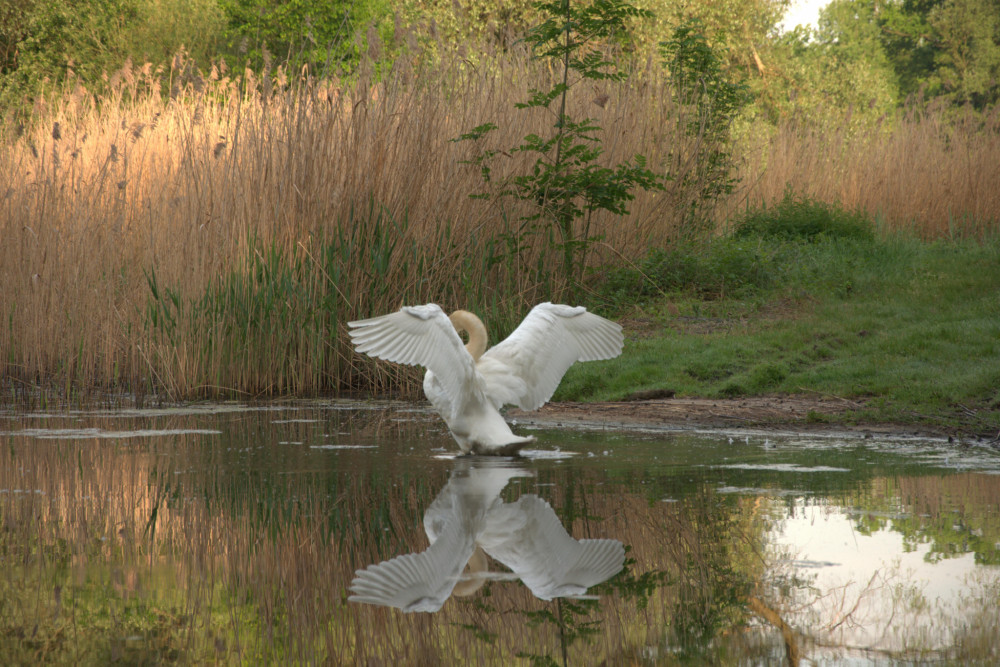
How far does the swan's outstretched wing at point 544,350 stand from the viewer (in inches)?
246

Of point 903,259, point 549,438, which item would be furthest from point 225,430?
point 903,259

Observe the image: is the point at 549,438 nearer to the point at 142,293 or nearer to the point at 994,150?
the point at 142,293

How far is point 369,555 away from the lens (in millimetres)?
3908

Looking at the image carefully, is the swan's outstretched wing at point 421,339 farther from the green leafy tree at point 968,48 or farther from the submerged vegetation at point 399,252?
the green leafy tree at point 968,48

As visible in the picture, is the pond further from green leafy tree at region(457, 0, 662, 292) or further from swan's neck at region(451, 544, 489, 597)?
green leafy tree at region(457, 0, 662, 292)

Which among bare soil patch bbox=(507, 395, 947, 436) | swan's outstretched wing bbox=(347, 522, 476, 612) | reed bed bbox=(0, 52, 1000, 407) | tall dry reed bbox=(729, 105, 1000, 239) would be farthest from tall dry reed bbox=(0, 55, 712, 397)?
tall dry reed bbox=(729, 105, 1000, 239)

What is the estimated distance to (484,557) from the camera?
3.84m

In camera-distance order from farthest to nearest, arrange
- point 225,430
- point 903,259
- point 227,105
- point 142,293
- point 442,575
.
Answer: point 903,259
point 227,105
point 142,293
point 225,430
point 442,575

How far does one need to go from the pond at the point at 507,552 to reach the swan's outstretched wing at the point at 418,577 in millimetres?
14

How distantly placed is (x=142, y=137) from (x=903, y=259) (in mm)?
8076

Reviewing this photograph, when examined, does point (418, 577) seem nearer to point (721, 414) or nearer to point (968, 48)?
point (721, 414)

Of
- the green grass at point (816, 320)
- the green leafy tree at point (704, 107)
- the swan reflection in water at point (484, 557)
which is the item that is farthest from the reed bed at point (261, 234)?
the swan reflection in water at point (484, 557)

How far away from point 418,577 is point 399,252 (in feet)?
18.9

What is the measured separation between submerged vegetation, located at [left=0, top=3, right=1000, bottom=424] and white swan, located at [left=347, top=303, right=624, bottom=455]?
138cm
